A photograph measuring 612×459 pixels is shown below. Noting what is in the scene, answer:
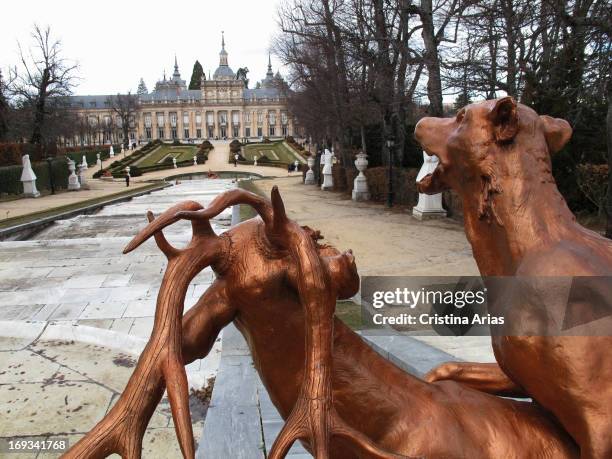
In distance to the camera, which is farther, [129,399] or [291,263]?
[291,263]

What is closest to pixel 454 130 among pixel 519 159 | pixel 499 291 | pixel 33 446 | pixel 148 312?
pixel 519 159

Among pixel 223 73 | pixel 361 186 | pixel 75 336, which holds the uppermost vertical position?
pixel 223 73

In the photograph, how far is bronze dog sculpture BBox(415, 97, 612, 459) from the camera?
103 cm

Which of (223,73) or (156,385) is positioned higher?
(223,73)

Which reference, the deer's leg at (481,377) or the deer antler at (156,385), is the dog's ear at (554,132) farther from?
the deer antler at (156,385)

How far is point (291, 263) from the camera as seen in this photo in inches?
A: 43.1

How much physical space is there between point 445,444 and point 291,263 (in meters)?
0.58

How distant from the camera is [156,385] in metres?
0.97

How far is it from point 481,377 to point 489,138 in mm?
710

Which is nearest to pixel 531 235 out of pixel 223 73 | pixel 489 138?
pixel 489 138

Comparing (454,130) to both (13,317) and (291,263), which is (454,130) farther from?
(13,317)

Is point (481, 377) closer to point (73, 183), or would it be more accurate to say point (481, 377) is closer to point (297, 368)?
point (297, 368)

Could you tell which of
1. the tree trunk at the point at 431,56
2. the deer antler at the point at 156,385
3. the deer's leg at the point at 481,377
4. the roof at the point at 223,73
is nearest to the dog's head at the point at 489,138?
the deer's leg at the point at 481,377

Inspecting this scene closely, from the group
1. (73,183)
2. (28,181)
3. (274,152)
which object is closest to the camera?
(28,181)
